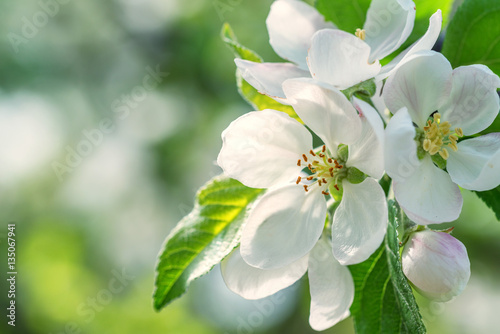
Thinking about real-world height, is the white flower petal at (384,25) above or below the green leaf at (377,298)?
above

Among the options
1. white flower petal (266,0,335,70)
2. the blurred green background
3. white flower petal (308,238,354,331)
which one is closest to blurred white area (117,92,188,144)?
the blurred green background

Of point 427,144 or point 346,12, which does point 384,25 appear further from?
point 427,144

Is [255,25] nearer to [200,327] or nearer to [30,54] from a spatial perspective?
[30,54]

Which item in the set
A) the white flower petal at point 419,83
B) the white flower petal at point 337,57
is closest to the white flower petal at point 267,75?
the white flower petal at point 337,57

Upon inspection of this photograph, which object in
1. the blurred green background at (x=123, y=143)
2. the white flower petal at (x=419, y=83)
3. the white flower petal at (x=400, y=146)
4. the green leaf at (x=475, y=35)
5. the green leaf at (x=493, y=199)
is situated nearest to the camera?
the white flower petal at (x=400, y=146)

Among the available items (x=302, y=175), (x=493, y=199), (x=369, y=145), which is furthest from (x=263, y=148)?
(x=493, y=199)

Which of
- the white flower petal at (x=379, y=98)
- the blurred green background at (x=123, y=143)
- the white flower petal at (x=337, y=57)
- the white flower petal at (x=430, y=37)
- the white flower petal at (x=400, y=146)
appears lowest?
the blurred green background at (x=123, y=143)

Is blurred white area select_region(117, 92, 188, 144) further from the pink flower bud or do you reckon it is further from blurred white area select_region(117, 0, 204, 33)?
the pink flower bud

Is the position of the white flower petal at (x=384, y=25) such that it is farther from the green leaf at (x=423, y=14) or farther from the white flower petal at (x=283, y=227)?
the white flower petal at (x=283, y=227)
